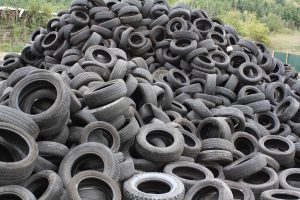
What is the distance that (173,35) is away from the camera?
1112cm

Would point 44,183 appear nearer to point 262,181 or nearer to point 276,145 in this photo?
point 262,181

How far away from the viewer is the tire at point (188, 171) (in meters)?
6.45

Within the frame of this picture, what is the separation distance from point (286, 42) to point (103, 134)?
103ft

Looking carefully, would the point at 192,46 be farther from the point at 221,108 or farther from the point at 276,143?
the point at 276,143

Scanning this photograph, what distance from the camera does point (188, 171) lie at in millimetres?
6664

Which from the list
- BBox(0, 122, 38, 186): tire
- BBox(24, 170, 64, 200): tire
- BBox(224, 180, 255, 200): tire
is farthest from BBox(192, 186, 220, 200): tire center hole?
BBox(0, 122, 38, 186): tire

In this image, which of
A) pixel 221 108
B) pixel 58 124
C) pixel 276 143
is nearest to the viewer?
pixel 58 124

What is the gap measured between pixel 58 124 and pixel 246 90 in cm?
545

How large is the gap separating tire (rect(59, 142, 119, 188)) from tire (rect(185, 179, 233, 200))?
3.55 ft

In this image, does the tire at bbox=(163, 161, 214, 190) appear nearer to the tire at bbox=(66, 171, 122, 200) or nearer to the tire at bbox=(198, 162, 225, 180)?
the tire at bbox=(198, 162, 225, 180)

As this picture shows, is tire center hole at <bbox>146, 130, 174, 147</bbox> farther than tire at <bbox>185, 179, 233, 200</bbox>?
Yes

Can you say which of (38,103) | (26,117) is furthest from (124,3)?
(26,117)

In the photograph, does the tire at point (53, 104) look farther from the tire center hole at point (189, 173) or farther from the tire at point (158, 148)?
the tire center hole at point (189, 173)

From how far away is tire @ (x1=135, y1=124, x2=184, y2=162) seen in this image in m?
6.45
